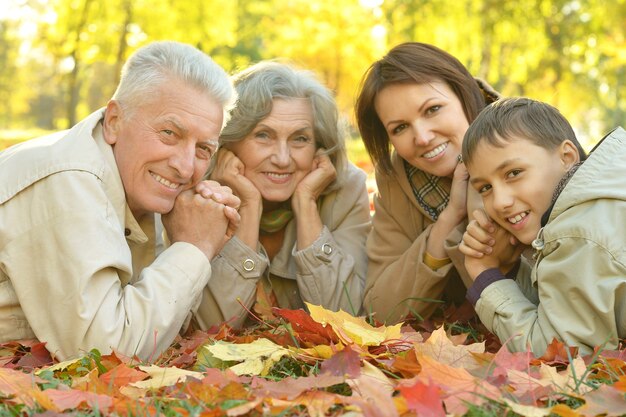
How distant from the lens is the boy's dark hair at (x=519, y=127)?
3107mm

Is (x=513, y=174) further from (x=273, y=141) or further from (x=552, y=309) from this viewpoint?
(x=273, y=141)

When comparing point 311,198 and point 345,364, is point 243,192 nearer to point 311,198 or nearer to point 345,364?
point 311,198

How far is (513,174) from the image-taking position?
311 cm

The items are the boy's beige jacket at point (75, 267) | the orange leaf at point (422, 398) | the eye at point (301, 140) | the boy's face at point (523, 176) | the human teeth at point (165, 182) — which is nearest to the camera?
the orange leaf at point (422, 398)

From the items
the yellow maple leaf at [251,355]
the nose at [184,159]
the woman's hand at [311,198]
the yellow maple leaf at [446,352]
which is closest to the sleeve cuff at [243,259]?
the woman's hand at [311,198]

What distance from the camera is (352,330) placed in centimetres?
289

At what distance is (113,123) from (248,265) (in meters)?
1.07

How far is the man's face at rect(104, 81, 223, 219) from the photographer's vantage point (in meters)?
3.36

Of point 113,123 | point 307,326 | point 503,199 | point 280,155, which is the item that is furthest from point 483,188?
point 113,123

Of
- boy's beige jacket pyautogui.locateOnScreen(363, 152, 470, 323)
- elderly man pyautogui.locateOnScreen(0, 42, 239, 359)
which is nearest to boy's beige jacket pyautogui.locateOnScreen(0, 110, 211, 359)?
elderly man pyautogui.locateOnScreen(0, 42, 239, 359)

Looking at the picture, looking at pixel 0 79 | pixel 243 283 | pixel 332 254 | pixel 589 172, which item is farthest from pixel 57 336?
pixel 0 79

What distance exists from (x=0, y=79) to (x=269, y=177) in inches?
1708

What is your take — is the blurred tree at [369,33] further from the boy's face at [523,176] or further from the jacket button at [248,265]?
the boy's face at [523,176]

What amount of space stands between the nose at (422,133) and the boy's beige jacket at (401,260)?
1.16ft
